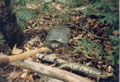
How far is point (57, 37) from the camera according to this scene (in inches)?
141

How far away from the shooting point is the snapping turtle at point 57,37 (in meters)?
3.53

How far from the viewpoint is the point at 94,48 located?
2891 millimetres

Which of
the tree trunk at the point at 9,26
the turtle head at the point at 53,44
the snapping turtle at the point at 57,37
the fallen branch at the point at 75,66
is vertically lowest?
the fallen branch at the point at 75,66

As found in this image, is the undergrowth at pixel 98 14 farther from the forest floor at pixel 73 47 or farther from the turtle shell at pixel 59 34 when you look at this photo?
the turtle shell at pixel 59 34

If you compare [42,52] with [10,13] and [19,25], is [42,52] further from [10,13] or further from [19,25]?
[10,13]

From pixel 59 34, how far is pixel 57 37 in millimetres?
122

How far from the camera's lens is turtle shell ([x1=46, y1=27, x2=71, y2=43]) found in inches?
140

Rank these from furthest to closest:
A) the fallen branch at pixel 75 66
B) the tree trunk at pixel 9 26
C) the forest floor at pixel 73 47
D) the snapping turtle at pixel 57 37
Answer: the snapping turtle at pixel 57 37 → the tree trunk at pixel 9 26 → the forest floor at pixel 73 47 → the fallen branch at pixel 75 66

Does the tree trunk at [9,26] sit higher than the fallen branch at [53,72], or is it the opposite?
the tree trunk at [9,26]

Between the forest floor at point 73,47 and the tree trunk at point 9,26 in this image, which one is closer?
the forest floor at point 73,47

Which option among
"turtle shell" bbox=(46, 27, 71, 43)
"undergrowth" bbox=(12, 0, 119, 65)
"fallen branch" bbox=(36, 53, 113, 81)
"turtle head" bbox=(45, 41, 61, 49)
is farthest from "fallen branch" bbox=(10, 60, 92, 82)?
"turtle shell" bbox=(46, 27, 71, 43)

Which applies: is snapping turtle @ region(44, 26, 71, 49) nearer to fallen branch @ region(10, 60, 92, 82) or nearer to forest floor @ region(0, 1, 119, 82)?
forest floor @ region(0, 1, 119, 82)

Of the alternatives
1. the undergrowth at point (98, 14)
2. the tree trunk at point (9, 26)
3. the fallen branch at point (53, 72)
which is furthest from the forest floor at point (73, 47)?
the fallen branch at point (53, 72)

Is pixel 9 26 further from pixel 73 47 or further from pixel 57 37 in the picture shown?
pixel 73 47
